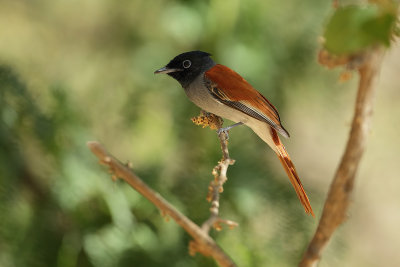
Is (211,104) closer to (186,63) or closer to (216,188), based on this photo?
(186,63)

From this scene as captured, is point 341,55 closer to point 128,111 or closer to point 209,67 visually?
point 209,67

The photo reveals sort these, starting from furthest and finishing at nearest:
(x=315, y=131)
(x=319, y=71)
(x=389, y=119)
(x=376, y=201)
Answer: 1. (x=376, y=201)
2. (x=315, y=131)
3. (x=389, y=119)
4. (x=319, y=71)

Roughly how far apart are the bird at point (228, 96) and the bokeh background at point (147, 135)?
0.80m

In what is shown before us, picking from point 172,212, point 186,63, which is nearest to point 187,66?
point 186,63

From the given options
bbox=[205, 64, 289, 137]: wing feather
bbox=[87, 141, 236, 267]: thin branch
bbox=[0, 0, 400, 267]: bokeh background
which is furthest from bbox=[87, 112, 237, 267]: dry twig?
bbox=[0, 0, 400, 267]: bokeh background

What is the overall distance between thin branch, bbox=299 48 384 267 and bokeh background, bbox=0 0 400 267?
1.16 m

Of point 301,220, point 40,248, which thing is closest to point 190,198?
point 301,220

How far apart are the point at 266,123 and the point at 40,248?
3.82 feet

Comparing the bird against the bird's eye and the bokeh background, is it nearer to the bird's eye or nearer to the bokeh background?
the bird's eye

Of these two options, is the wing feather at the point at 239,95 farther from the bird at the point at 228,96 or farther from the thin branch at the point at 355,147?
the thin branch at the point at 355,147

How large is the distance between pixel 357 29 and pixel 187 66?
44cm

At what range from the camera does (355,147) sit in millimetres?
334

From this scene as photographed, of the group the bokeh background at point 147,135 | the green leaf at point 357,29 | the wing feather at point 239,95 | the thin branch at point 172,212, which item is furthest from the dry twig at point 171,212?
the bokeh background at point 147,135

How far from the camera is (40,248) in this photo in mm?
1597
